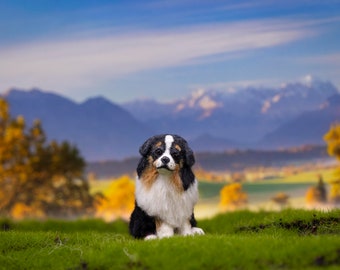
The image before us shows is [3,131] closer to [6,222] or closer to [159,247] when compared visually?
[6,222]

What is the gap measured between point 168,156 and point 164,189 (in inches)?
24.7

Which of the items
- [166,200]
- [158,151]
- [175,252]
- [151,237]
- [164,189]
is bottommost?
[175,252]

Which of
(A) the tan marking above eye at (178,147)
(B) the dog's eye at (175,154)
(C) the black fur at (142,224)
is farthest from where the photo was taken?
(C) the black fur at (142,224)

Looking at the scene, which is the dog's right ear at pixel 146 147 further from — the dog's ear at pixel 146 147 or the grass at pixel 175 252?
the grass at pixel 175 252

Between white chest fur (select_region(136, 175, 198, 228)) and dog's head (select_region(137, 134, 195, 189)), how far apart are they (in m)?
0.18

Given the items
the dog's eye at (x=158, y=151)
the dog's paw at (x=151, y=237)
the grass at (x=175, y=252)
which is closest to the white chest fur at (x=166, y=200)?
the dog's paw at (x=151, y=237)

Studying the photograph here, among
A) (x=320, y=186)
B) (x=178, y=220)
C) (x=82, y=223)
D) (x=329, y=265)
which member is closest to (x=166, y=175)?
(x=178, y=220)

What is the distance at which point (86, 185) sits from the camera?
19422 millimetres

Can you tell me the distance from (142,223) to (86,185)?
9.09 meters

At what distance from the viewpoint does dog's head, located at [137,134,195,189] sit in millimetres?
9805

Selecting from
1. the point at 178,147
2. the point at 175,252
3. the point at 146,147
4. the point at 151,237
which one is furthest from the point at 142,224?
the point at 175,252

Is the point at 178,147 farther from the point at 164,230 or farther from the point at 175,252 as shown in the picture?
the point at 175,252

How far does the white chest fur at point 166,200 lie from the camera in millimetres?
10172

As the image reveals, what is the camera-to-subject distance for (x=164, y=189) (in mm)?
10172
